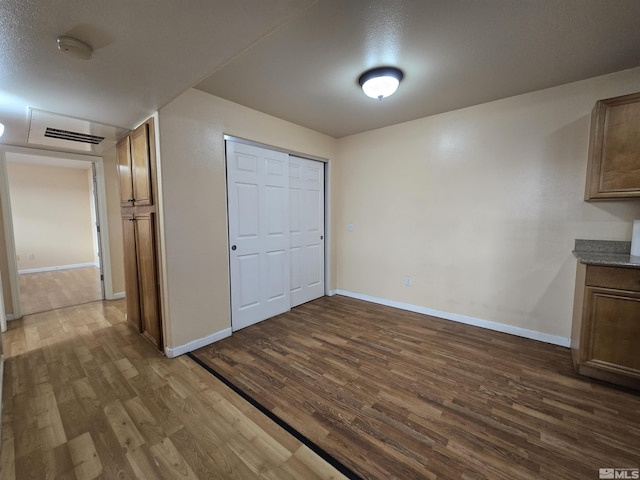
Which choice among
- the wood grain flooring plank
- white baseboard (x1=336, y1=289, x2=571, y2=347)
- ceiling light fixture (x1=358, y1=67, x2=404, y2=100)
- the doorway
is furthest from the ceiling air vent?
white baseboard (x1=336, y1=289, x2=571, y2=347)

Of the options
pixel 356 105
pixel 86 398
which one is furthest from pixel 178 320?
pixel 356 105

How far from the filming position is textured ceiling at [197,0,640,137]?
154 cm

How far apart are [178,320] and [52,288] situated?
4.04 metres

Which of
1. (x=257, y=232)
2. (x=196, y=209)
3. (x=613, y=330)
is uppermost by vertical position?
(x=196, y=209)

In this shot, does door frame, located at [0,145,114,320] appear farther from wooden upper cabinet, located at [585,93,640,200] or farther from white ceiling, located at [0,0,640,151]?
wooden upper cabinet, located at [585,93,640,200]

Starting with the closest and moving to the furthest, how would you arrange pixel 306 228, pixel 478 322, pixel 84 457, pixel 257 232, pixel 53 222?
pixel 84 457 → pixel 478 322 → pixel 257 232 → pixel 306 228 → pixel 53 222

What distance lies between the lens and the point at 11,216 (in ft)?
11.0

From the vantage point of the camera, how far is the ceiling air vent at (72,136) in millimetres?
2732

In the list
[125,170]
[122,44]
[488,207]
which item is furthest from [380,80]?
[125,170]

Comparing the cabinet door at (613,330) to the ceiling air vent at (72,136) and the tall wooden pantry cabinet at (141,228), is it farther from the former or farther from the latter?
the ceiling air vent at (72,136)

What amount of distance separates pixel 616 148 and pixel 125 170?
452cm

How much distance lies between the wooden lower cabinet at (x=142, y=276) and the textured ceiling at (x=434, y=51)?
150 centimetres
